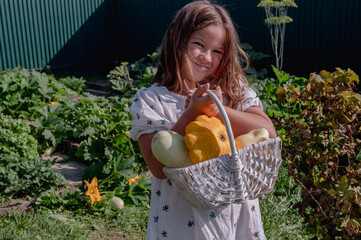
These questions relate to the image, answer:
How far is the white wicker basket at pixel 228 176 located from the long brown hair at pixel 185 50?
16.4 inches

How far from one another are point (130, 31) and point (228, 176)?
11.4 m

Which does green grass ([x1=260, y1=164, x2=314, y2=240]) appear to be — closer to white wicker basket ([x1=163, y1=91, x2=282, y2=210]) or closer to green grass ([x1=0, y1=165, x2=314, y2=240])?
green grass ([x1=0, y1=165, x2=314, y2=240])

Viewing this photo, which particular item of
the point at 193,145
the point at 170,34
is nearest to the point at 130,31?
the point at 170,34

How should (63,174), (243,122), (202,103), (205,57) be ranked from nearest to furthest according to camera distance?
(202,103) → (243,122) → (205,57) → (63,174)

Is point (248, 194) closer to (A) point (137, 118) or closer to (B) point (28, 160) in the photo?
(A) point (137, 118)

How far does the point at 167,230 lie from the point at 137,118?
461mm

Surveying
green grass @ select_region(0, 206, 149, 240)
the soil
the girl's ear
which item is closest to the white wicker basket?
the girl's ear

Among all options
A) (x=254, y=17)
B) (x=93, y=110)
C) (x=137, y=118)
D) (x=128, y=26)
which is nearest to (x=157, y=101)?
(x=137, y=118)

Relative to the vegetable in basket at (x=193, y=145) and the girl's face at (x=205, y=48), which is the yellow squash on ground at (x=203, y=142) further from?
the girl's face at (x=205, y=48)

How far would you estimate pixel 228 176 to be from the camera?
3.77 feet

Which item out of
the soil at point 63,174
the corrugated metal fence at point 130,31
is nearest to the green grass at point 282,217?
the soil at point 63,174

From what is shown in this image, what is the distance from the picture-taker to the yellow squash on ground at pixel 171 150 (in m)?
1.20

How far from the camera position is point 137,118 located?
156cm

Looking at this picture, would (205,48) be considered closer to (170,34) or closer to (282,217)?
(170,34)
